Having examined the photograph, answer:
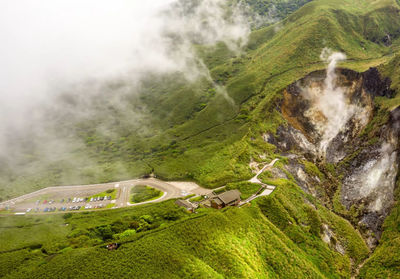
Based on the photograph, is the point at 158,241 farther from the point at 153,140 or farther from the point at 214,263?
the point at 153,140

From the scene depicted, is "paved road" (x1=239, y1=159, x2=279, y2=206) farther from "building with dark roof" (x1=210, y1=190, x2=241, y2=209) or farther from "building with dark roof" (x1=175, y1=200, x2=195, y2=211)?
"building with dark roof" (x1=175, y1=200, x2=195, y2=211)

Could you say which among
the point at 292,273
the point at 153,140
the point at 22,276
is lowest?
the point at 292,273

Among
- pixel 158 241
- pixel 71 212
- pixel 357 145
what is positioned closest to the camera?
pixel 158 241

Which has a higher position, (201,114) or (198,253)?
(201,114)

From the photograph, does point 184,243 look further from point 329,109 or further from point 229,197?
point 329,109

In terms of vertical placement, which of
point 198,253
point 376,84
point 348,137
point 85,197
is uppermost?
point 376,84

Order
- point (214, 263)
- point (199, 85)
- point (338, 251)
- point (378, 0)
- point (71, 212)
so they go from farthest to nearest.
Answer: point (378, 0) → point (199, 85) → point (71, 212) → point (338, 251) → point (214, 263)

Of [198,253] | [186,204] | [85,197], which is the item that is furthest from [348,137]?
[85,197]

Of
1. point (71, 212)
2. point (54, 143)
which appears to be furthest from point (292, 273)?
point (54, 143)
